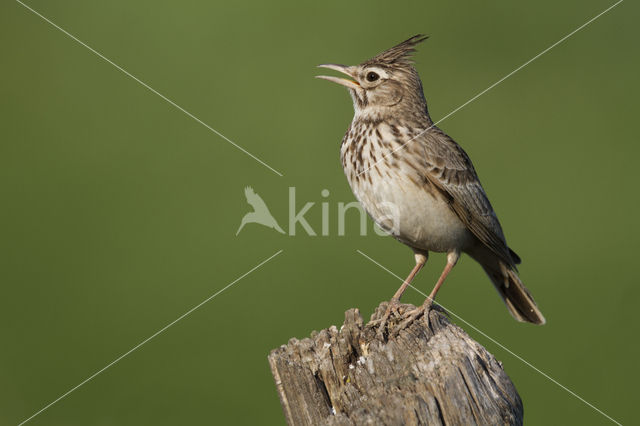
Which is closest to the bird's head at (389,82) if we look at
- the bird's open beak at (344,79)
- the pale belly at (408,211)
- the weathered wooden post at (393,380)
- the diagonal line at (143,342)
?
the bird's open beak at (344,79)

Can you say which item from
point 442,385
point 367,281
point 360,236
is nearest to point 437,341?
point 442,385

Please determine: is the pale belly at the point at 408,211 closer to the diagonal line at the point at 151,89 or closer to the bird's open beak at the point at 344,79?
the bird's open beak at the point at 344,79

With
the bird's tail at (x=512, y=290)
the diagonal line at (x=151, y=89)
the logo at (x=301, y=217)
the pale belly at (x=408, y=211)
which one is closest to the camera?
the pale belly at (x=408, y=211)

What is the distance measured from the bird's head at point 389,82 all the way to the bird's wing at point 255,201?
457cm

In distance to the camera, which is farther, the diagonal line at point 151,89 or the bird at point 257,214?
the diagonal line at point 151,89

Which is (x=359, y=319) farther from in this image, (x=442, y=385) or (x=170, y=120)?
(x=170, y=120)

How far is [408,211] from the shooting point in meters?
6.74

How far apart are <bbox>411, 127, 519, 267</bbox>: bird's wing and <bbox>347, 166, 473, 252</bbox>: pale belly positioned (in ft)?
0.31

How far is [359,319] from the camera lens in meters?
5.43

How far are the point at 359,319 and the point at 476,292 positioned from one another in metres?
6.62

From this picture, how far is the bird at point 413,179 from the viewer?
6758 mm

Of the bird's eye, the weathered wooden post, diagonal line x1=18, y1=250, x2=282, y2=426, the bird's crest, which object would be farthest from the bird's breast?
diagonal line x1=18, y1=250, x2=282, y2=426

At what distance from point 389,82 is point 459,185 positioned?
1.13 m

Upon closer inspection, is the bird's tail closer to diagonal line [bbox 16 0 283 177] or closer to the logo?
the logo
